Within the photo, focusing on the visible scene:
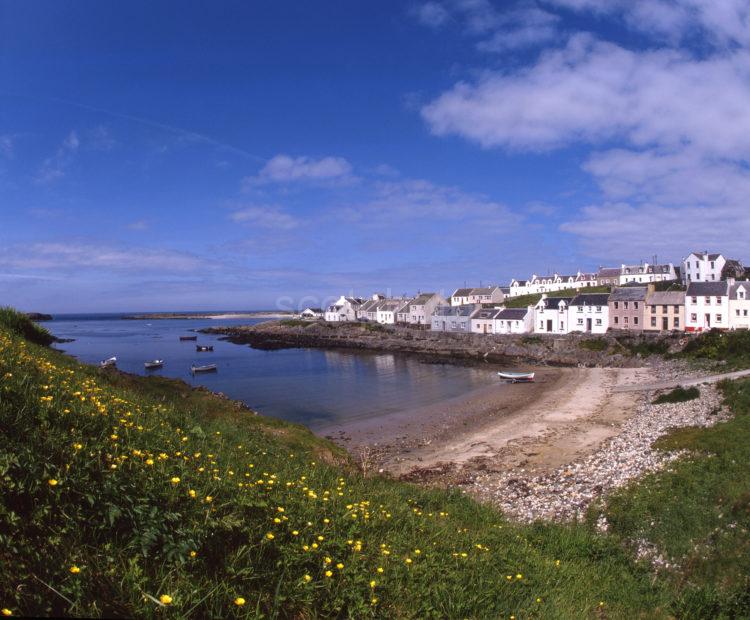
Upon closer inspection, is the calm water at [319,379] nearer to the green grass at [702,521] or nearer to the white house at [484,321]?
the white house at [484,321]

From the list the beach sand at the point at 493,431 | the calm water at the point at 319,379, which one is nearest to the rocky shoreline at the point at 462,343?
the calm water at the point at 319,379

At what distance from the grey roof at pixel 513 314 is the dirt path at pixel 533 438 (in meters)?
46.8

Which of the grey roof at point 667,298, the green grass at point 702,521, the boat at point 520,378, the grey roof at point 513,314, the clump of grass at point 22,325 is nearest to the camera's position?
the green grass at point 702,521

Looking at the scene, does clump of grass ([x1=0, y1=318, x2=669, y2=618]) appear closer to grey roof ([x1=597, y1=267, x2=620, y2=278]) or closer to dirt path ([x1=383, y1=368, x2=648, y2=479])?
dirt path ([x1=383, y1=368, x2=648, y2=479])

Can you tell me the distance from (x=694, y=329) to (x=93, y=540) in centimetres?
8267

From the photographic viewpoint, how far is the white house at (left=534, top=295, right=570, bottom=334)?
84.9 m

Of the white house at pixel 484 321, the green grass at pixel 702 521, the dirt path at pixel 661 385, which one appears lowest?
the dirt path at pixel 661 385

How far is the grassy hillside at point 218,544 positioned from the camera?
3.98 metres

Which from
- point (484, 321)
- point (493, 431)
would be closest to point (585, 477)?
point (493, 431)

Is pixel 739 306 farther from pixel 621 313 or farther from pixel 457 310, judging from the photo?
pixel 457 310

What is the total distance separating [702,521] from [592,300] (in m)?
76.9

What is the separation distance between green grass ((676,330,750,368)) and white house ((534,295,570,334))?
24.9 metres

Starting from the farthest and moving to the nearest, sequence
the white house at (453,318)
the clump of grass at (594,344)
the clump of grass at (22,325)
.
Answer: the white house at (453,318), the clump of grass at (594,344), the clump of grass at (22,325)

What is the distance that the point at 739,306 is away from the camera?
65.9 m
